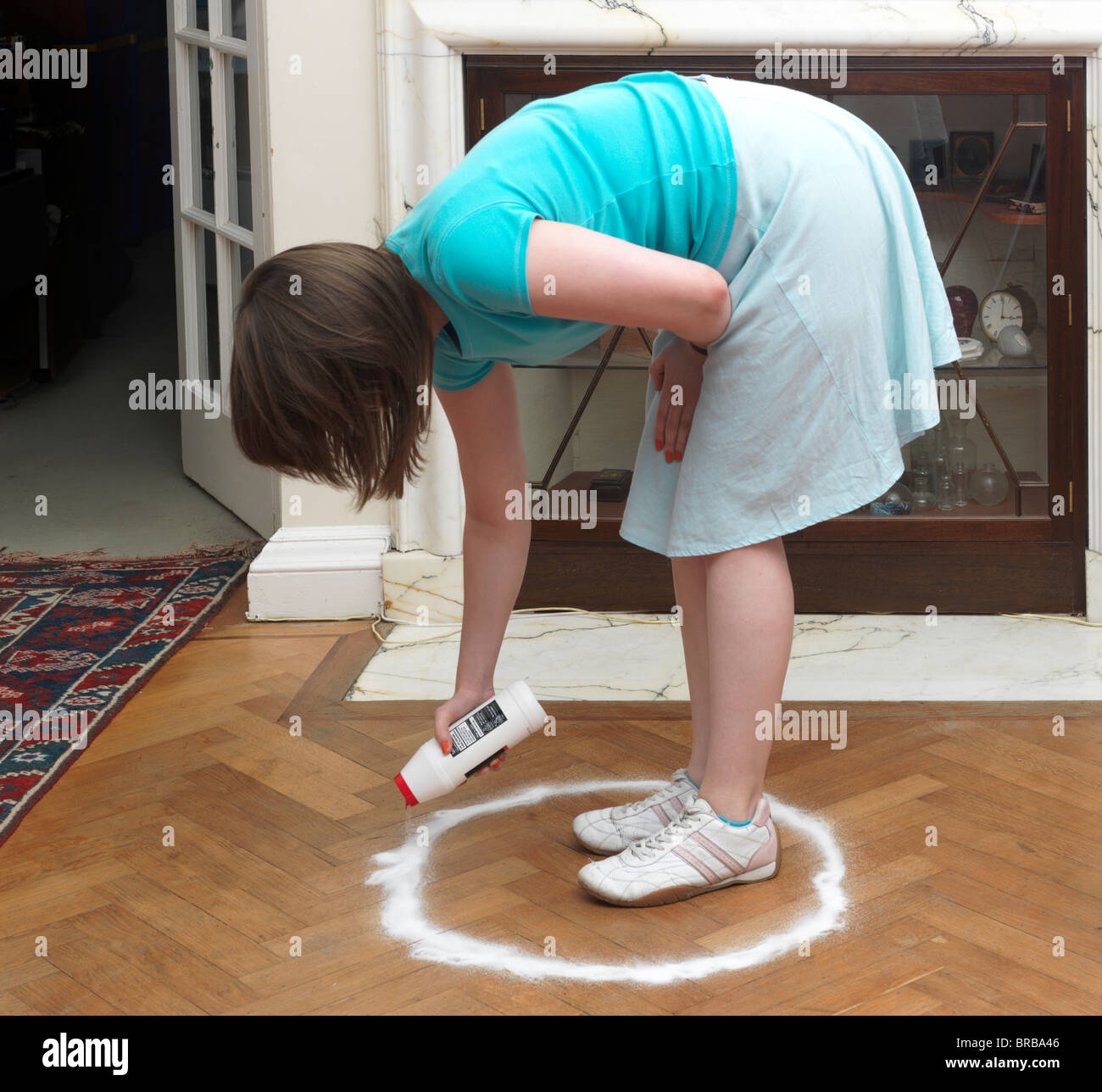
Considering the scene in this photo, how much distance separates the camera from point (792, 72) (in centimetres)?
246

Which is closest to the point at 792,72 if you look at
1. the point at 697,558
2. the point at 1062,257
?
the point at 1062,257

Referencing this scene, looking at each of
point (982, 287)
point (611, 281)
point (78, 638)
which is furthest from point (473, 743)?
point (982, 287)

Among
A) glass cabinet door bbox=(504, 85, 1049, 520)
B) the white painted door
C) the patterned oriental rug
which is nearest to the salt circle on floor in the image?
the patterned oriental rug

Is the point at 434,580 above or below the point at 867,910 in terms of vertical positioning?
above

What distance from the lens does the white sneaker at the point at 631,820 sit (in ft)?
5.63

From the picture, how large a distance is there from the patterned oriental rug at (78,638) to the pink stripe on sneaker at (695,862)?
0.87m

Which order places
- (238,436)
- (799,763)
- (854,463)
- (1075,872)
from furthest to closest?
(799,763) → (1075,872) → (854,463) → (238,436)

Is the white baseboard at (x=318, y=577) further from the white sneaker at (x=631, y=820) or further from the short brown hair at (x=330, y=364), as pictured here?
the short brown hair at (x=330, y=364)

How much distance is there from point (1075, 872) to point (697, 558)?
1.89ft

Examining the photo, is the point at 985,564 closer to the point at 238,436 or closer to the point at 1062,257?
the point at 1062,257

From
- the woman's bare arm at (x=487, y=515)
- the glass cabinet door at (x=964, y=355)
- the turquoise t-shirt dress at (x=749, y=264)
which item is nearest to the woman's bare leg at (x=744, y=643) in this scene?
the turquoise t-shirt dress at (x=749, y=264)

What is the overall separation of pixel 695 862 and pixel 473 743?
291mm

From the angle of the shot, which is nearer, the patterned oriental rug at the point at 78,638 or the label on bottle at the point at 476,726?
the label on bottle at the point at 476,726

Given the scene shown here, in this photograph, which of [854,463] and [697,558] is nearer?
[854,463]
